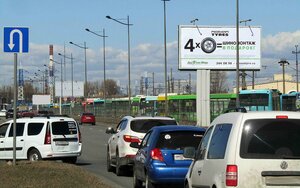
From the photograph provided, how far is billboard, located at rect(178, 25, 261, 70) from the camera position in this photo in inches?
2108

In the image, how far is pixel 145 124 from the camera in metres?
16.3

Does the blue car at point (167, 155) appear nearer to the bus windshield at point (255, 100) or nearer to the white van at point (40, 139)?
the white van at point (40, 139)

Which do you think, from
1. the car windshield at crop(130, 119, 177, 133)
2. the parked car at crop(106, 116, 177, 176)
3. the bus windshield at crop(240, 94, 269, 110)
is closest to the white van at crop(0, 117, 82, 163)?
the parked car at crop(106, 116, 177, 176)

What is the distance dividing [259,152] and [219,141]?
77 cm

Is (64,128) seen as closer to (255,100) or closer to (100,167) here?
(100,167)

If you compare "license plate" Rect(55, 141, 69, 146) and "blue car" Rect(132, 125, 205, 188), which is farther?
"license plate" Rect(55, 141, 69, 146)

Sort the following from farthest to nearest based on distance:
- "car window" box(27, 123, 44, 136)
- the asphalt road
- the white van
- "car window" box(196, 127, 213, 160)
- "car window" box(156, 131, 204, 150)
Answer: "car window" box(27, 123, 44, 136)
the white van
the asphalt road
"car window" box(156, 131, 204, 150)
"car window" box(196, 127, 213, 160)

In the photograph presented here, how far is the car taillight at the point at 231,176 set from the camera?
695cm

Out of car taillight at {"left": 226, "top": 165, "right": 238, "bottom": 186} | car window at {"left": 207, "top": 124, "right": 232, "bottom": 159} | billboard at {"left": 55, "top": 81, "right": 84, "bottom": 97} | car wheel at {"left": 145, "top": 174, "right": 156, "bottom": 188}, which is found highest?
billboard at {"left": 55, "top": 81, "right": 84, "bottom": 97}

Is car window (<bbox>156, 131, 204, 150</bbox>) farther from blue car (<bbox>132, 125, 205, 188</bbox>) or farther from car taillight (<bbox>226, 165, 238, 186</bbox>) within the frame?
car taillight (<bbox>226, 165, 238, 186</bbox>)

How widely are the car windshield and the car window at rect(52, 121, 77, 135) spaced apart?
14.4ft

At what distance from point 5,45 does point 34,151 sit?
5.34m

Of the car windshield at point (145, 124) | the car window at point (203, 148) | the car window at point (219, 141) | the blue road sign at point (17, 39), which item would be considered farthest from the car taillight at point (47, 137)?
the car window at point (219, 141)

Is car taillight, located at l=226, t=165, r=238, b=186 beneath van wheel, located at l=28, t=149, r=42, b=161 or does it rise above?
above
